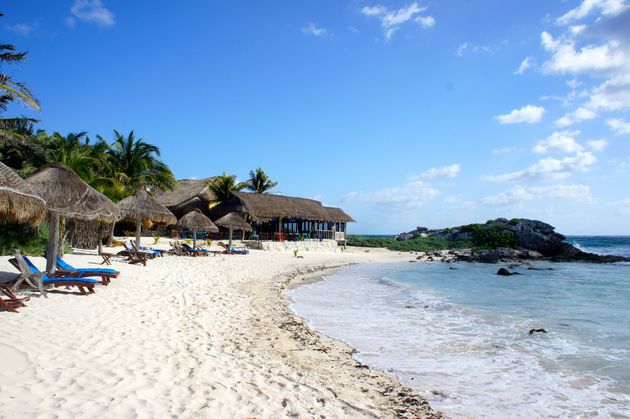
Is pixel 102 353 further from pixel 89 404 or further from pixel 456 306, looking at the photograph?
pixel 456 306

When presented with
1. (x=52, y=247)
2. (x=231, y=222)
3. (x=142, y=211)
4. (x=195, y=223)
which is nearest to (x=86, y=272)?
(x=52, y=247)

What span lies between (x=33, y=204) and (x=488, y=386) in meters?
7.18

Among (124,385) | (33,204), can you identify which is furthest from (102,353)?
(33,204)

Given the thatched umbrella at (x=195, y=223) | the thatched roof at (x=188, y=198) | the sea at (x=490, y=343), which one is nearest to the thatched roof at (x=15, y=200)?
the sea at (x=490, y=343)

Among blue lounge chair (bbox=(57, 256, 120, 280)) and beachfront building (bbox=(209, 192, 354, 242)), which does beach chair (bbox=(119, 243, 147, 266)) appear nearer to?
blue lounge chair (bbox=(57, 256, 120, 280))

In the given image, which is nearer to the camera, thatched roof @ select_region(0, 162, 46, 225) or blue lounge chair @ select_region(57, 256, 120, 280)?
thatched roof @ select_region(0, 162, 46, 225)

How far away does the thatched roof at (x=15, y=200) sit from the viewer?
20.4 ft

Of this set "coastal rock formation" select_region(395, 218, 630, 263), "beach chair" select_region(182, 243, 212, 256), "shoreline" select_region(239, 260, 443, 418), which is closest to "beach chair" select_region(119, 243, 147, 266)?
"beach chair" select_region(182, 243, 212, 256)

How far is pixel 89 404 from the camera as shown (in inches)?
125

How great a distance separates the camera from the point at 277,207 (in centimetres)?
2881

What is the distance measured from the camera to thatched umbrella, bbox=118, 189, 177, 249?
1562 centimetres

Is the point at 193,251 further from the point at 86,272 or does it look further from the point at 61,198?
the point at 61,198

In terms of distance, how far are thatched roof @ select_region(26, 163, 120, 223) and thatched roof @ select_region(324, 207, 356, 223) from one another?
23484mm

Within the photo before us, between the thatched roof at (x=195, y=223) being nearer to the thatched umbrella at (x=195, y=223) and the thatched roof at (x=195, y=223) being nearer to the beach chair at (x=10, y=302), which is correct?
the thatched umbrella at (x=195, y=223)
